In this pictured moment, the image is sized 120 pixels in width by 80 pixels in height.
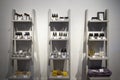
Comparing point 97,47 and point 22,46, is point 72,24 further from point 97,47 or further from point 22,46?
point 22,46

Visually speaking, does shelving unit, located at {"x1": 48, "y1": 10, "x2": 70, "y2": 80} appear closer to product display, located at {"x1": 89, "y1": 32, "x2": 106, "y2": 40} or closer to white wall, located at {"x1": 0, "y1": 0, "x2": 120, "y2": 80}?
white wall, located at {"x1": 0, "y1": 0, "x2": 120, "y2": 80}

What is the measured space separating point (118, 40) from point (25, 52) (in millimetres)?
1992

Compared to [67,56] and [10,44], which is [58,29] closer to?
[67,56]

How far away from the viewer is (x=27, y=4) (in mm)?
3721

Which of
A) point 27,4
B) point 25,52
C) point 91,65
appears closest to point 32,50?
point 25,52

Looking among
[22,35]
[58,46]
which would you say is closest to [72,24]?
[58,46]

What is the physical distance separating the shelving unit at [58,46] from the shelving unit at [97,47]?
0.43 metres

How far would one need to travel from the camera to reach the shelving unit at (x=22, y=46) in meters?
3.42

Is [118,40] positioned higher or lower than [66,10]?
lower

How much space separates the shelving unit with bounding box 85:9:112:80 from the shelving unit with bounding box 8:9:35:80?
1.15 meters

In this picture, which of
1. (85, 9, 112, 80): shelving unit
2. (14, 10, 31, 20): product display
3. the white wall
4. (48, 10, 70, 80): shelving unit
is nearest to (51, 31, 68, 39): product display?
(48, 10, 70, 80): shelving unit

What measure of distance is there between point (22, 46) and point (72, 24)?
1.17 m

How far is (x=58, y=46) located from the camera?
373 cm

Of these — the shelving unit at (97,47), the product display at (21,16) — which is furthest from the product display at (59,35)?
the product display at (21,16)
